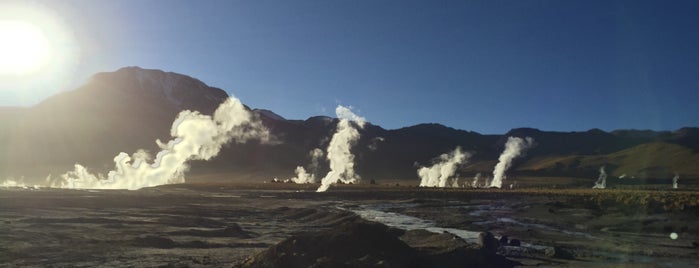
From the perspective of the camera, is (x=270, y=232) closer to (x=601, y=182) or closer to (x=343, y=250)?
(x=343, y=250)

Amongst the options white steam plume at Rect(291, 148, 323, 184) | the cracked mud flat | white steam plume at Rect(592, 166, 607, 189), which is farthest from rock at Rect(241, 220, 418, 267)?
white steam plume at Rect(291, 148, 323, 184)

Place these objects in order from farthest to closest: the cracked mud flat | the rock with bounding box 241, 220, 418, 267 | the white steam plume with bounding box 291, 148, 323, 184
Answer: the white steam plume with bounding box 291, 148, 323, 184 → the cracked mud flat → the rock with bounding box 241, 220, 418, 267

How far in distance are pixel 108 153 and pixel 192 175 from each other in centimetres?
3068

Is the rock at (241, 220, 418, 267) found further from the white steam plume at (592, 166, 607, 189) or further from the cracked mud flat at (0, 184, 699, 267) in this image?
the white steam plume at (592, 166, 607, 189)

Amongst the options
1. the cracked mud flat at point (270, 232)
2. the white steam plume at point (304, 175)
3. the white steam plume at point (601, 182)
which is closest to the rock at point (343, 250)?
the cracked mud flat at point (270, 232)

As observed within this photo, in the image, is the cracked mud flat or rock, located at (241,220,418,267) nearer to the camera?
rock, located at (241,220,418,267)

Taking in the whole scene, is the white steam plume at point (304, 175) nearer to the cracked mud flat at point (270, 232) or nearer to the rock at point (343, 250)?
the cracked mud flat at point (270, 232)

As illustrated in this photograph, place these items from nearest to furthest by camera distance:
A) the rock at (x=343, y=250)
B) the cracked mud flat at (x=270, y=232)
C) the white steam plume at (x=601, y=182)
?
the rock at (x=343, y=250) < the cracked mud flat at (x=270, y=232) < the white steam plume at (x=601, y=182)

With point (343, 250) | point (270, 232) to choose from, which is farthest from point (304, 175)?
point (343, 250)

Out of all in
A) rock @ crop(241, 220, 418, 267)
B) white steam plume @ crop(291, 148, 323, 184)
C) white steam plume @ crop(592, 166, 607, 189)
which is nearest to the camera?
rock @ crop(241, 220, 418, 267)

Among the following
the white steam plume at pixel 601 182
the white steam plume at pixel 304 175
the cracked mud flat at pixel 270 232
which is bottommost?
the cracked mud flat at pixel 270 232

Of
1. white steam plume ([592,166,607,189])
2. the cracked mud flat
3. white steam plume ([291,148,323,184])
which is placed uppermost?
white steam plume ([291,148,323,184])

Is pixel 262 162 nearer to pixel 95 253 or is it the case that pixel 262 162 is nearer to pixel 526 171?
pixel 526 171

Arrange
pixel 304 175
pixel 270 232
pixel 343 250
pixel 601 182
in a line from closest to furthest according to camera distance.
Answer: pixel 343 250 → pixel 270 232 → pixel 601 182 → pixel 304 175
